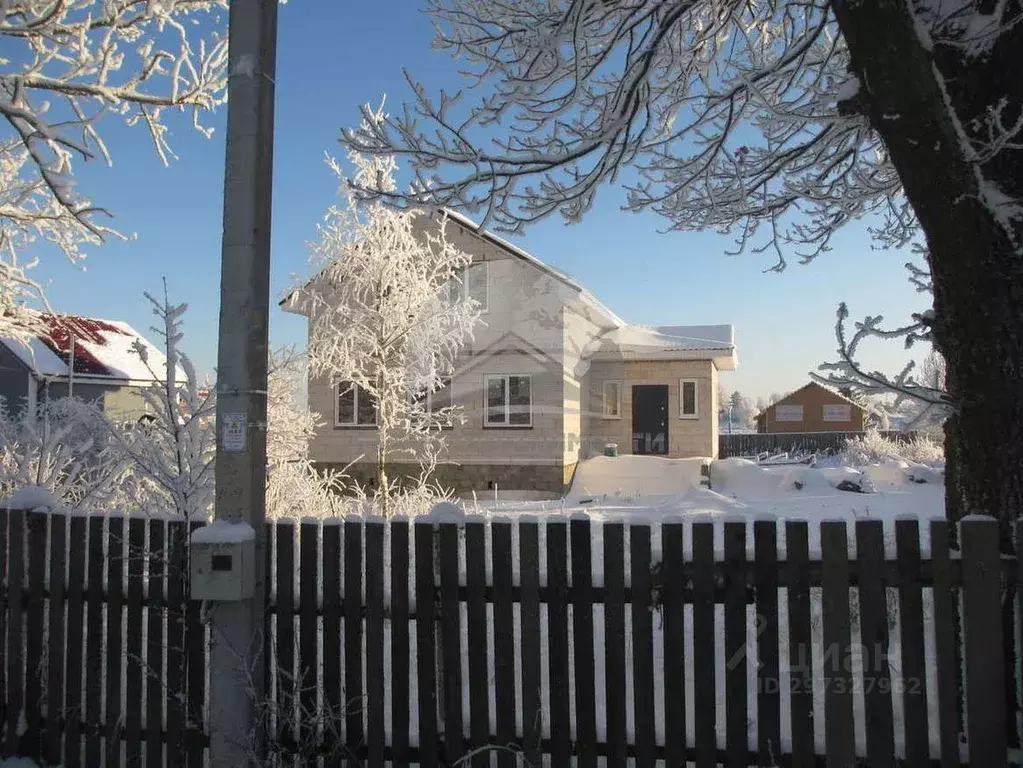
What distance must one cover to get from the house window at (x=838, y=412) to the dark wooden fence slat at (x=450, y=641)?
167ft

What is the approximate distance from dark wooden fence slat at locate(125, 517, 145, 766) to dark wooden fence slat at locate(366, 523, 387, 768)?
1303 millimetres

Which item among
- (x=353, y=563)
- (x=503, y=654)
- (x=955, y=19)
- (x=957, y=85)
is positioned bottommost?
(x=503, y=654)

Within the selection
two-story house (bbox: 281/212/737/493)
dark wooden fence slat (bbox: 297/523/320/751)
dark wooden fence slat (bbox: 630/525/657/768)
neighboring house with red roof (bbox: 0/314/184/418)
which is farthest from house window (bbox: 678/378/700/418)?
dark wooden fence slat (bbox: 297/523/320/751)

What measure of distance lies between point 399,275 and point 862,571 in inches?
457

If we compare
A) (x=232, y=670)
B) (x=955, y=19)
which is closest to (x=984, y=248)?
(x=955, y=19)

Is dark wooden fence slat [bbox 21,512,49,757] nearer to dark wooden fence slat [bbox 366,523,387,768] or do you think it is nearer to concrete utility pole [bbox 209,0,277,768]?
concrete utility pole [bbox 209,0,277,768]

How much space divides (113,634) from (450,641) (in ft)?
6.55

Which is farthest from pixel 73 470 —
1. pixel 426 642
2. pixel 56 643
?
pixel 426 642

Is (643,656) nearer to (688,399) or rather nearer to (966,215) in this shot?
(966,215)

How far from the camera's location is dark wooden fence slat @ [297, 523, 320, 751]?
3.54 metres

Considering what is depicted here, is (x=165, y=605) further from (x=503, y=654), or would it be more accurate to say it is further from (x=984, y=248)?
(x=984, y=248)

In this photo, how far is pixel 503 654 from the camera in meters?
3.37

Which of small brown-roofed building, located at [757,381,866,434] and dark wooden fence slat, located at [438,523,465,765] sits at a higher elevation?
small brown-roofed building, located at [757,381,866,434]

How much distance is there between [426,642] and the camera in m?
3.45
